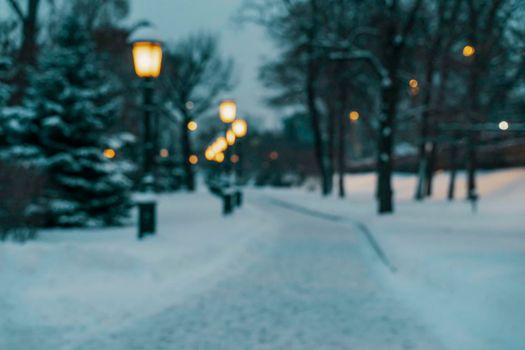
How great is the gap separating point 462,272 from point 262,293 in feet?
9.40

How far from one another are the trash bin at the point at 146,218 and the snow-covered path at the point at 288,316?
2.04m

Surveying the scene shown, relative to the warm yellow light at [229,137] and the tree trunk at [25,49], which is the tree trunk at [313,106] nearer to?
the warm yellow light at [229,137]

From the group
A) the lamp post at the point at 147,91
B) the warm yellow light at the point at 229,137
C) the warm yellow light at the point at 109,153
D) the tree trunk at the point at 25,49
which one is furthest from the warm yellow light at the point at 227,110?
the lamp post at the point at 147,91

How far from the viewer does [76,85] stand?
17.8 meters

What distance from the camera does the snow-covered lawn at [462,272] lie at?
6.32 metres

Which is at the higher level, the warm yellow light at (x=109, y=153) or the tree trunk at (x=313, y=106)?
the tree trunk at (x=313, y=106)

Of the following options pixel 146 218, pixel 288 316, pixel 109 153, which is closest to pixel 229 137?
pixel 109 153

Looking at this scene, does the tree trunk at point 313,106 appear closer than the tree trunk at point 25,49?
No

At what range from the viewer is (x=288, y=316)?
295 inches

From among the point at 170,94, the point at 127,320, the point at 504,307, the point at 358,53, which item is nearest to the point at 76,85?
the point at 358,53

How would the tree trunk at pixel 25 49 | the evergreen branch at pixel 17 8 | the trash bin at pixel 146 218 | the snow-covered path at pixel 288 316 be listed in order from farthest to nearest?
the evergreen branch at pixel 17 8
the tree trunk at pixel 25 49
the trash bin at pixel 146 218
the snow-covered path at pixel 288 316

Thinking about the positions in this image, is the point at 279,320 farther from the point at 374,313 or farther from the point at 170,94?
the point at 170,94

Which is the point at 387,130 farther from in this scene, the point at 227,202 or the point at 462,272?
the point at 462,272

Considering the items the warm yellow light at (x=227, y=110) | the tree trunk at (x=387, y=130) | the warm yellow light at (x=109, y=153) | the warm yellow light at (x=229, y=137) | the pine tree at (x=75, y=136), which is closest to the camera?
the pine tree at (x=75, y=136)
